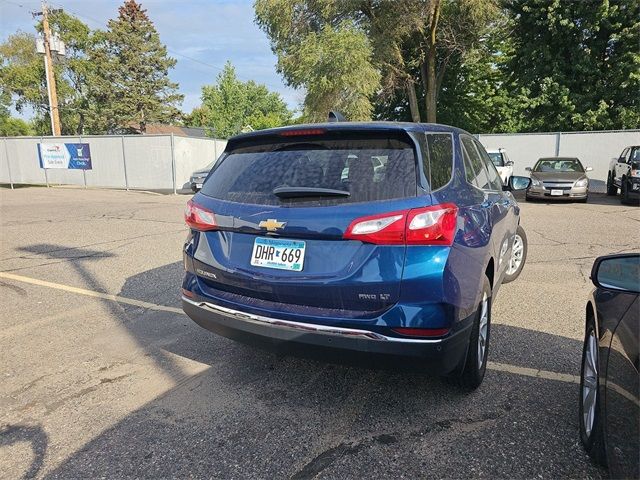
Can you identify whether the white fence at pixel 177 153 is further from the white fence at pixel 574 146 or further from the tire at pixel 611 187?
the tire at pixel 611 187

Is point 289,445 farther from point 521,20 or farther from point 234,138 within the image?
point 521,20

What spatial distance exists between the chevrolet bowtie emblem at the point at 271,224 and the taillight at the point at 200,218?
41cm

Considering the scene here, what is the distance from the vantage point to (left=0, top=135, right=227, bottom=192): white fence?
2041cm

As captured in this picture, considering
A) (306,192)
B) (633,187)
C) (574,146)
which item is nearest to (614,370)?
(306,192)

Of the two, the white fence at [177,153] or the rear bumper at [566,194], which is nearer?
the rear bumper at [566,194]

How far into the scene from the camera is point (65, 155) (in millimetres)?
22484

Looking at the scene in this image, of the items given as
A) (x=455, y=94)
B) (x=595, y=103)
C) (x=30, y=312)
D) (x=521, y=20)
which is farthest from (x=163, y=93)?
(x=30, y=312)

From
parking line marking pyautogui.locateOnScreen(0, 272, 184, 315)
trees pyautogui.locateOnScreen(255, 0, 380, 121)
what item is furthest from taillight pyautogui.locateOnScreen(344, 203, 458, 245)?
trees pyautogui.locateOnScreen(255, 0, 380, 121)

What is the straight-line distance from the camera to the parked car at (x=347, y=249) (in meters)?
2.46

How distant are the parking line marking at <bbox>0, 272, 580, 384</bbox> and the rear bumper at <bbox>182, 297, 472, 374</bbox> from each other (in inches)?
36.4

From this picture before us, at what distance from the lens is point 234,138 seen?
10.9 feet

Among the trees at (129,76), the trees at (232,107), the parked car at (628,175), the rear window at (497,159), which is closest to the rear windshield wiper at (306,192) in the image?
the parked car at (628,175)

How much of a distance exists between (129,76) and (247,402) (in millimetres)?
58766

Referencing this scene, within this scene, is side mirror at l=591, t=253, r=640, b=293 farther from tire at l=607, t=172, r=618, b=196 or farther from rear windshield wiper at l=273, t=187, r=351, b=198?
tire at l=607, t=172, r=618, b=196
